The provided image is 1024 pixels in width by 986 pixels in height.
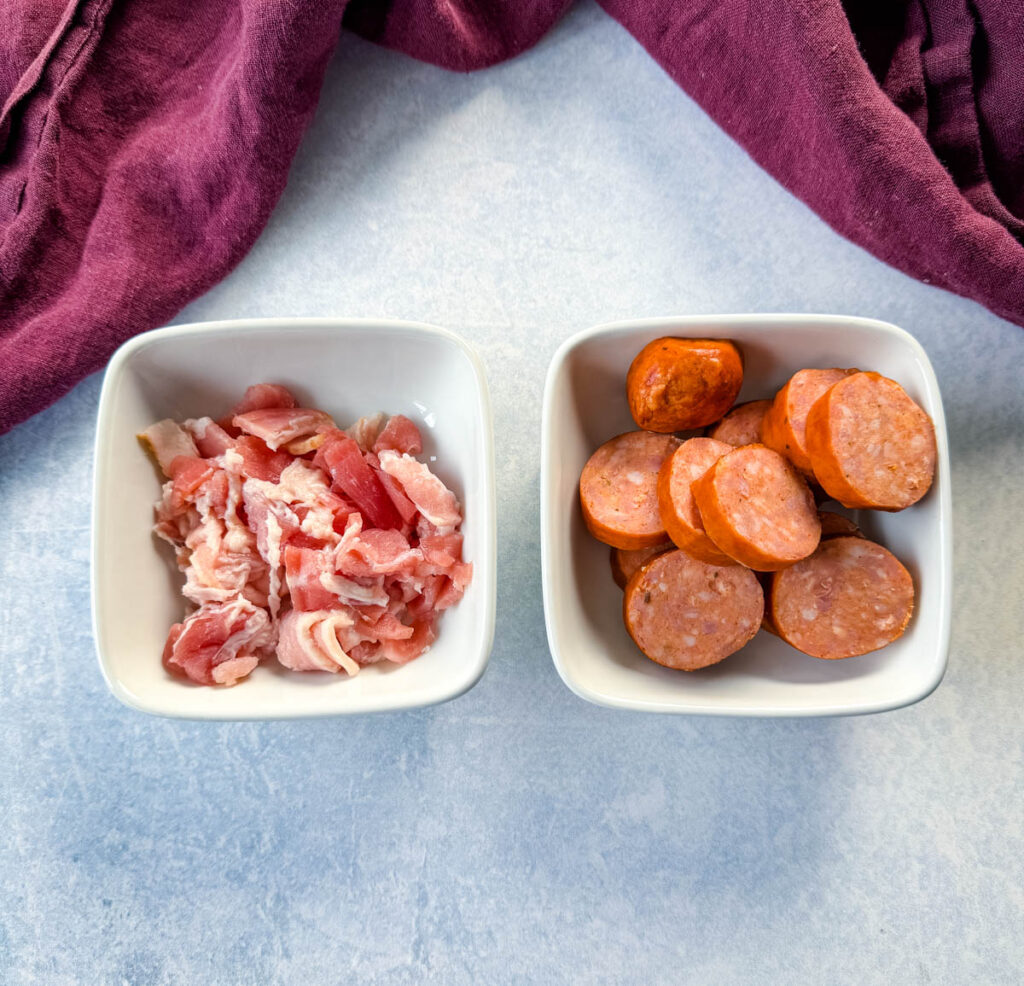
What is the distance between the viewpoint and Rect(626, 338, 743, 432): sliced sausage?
0.95 metres

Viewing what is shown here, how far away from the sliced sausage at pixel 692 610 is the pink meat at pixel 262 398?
0.49m

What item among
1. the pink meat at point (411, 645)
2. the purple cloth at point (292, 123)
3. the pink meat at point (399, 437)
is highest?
the purple cloth at point (292, 123)

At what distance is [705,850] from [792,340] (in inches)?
27.4

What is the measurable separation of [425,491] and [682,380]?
32 centimetres

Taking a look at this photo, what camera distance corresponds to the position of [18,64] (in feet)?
3.88

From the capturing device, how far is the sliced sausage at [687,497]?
Answer: 955mm

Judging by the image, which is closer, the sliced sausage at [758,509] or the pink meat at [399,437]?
the sliced sausage at [758,509]

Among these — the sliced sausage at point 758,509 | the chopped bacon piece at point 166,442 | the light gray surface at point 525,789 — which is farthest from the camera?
the light gray surface at point 525,789

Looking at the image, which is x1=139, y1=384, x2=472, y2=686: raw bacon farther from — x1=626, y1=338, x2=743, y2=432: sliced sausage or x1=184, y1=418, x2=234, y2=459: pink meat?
x1=626, y1=338, x2=743, y2=432: sliced sausage

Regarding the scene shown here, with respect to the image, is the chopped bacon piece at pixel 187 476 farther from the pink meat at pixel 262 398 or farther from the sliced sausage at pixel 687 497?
the sliced sausage at pixel 687 497

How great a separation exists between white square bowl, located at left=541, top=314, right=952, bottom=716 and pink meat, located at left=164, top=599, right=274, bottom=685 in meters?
0.35

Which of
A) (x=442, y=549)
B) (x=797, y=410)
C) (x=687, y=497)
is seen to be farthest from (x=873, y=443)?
(x=442, y=549)

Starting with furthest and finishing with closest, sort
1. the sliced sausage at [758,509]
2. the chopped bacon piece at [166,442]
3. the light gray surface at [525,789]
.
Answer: the light gray surface at [525,789] → the chopped bacon piece at [166,442] → the sliced sausage at [758,509]

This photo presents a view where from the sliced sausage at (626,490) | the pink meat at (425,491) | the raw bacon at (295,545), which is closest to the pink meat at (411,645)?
the raw bacon at (295,545)
